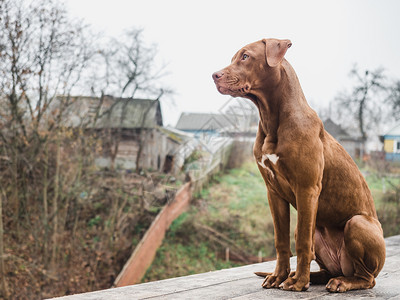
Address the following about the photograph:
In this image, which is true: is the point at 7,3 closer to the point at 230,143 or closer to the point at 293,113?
the point at 293,113

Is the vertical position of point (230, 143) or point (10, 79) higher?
point (10, 79)

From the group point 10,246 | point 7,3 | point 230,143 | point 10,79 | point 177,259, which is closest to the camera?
point 7,3

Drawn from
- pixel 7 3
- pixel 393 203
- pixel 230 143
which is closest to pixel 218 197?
pixel 230 143

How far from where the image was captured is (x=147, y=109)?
12555mm

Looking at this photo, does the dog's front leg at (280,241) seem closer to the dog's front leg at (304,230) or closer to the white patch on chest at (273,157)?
the dog's front leg at (304,230)

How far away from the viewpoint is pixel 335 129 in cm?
1346

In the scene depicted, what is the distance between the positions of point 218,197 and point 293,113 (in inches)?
411

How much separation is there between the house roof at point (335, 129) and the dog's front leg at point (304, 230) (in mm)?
12148

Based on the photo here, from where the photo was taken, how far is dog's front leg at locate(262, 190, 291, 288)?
1854 millimetres

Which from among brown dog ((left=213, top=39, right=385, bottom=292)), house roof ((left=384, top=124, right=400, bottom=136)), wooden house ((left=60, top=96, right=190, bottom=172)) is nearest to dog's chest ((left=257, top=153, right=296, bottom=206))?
brown dog ((left=213, top=39, right=385, bottom=292))

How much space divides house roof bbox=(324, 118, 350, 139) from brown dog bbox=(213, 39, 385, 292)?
1196 cm

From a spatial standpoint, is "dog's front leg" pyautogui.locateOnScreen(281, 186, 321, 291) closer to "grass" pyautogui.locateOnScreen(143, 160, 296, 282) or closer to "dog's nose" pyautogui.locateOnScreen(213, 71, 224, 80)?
"dog's nose" pyautogui.locateOnScreen(213, 71, 224, 80)

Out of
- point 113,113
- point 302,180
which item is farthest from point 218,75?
point 113,113

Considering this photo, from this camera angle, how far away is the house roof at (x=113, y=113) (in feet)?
31.8
